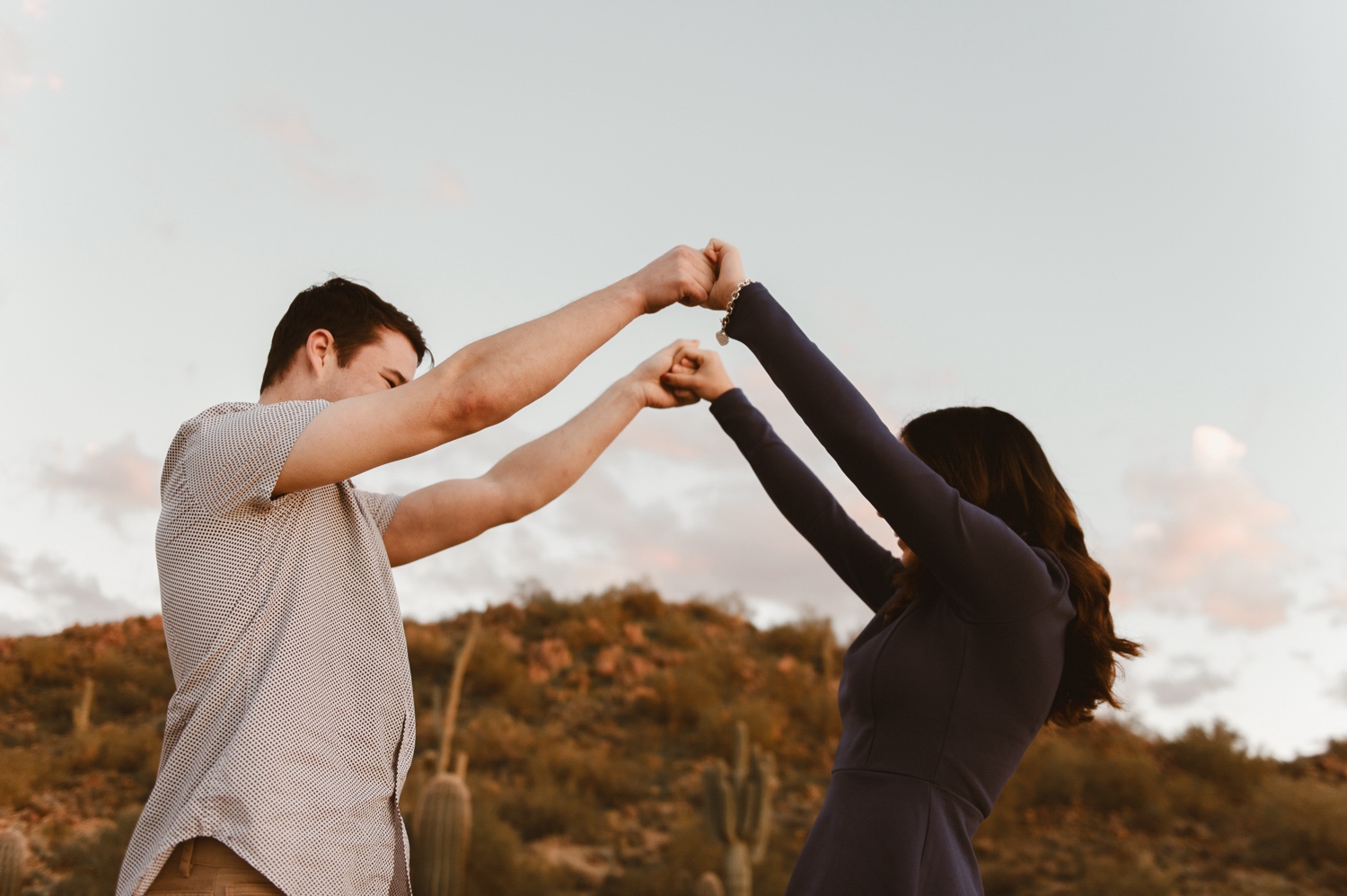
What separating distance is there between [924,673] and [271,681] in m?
1.31

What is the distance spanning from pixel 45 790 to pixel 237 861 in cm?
1562

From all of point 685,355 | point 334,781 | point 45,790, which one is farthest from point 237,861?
point 45,790

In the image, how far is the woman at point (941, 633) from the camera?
81.3 inches

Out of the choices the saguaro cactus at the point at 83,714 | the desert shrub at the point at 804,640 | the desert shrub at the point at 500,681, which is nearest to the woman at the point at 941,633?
the saguaro cactus at the point at 83,714

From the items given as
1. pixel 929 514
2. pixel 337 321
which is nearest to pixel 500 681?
pixel 337 321

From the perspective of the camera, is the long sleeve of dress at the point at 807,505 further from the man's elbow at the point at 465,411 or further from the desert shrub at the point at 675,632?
the desert shrub at the point at 675,632

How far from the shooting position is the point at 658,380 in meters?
3.08

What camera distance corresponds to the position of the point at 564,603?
2442cm

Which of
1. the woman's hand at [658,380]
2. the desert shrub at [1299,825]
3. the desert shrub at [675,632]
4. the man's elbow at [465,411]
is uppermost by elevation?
the desert shrub at [675,632]

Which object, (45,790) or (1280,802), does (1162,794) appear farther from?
(45,790)

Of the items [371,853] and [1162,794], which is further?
[1162,794]

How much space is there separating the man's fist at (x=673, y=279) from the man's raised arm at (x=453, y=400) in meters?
0.17

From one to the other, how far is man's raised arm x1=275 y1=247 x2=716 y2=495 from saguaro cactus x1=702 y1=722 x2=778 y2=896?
11289mm

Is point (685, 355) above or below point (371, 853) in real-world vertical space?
above
